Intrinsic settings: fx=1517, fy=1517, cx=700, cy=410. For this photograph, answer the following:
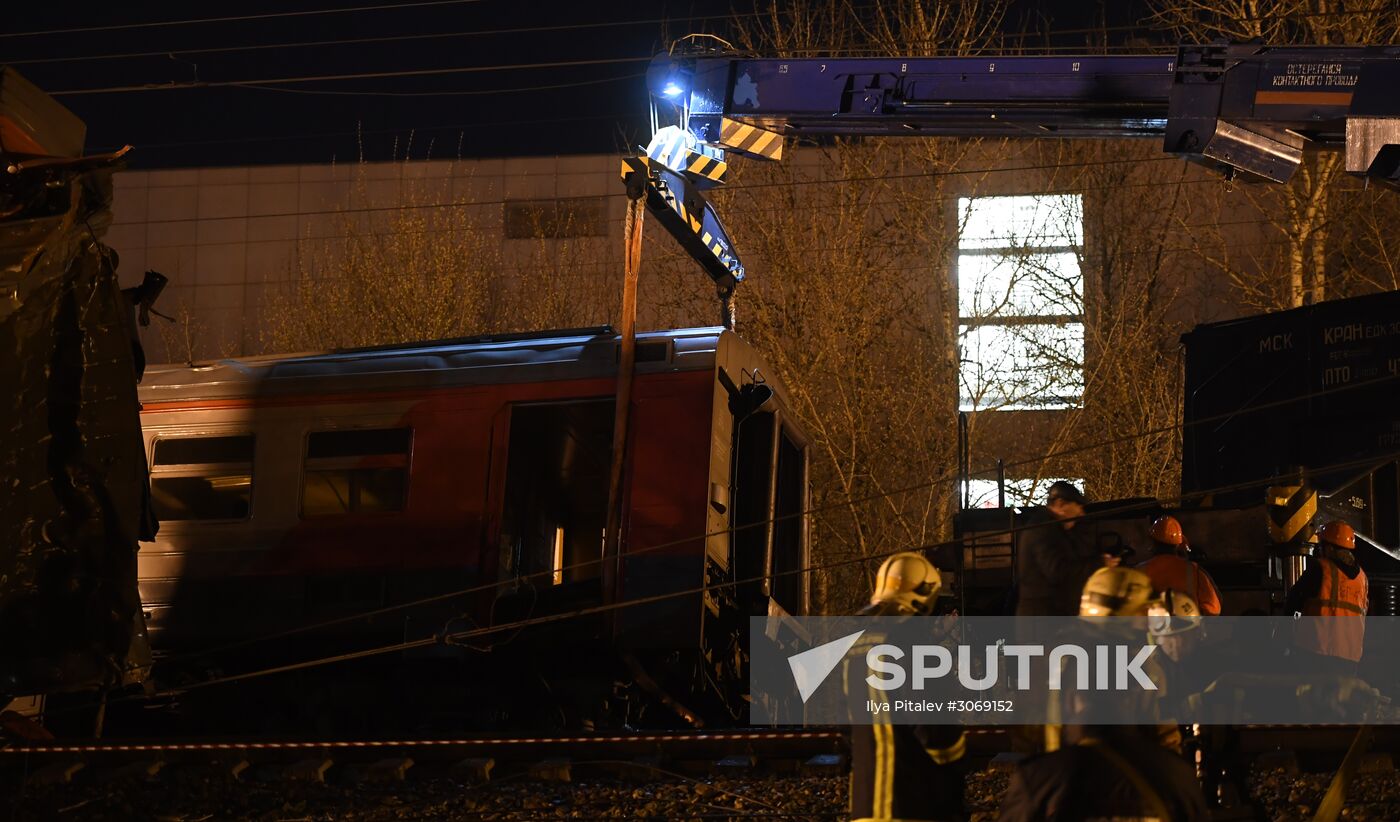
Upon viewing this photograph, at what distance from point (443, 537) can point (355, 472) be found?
36.6 inches

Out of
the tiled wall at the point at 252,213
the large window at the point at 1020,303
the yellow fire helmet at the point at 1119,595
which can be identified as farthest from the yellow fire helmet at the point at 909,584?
the tiled wall at the point at 252,213

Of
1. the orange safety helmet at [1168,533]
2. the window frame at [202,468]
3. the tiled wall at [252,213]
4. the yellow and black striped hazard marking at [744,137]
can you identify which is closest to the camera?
the orange safety helmet at [1168,533]

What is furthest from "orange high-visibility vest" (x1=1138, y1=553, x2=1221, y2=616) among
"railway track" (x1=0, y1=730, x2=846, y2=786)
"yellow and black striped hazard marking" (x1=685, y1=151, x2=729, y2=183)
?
"yellow and black striped hazard marking" (x1=685, y1=151, x2=729, y2=183)

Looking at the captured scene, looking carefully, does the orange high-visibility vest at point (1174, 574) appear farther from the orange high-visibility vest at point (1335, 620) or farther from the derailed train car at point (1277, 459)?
the derailed train car at point (1277, 459)

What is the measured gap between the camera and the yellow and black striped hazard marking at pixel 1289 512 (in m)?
10.8

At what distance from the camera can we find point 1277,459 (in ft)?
44.0

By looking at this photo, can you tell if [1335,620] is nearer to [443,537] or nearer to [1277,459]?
[1277,459]

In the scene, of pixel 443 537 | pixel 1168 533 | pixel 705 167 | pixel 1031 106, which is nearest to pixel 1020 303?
pixel 1031 106

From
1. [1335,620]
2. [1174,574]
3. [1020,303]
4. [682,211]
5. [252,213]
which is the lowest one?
[1335,620]

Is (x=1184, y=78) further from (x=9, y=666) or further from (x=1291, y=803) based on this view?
(x=9, y=666)

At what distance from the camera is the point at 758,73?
39.9 feet

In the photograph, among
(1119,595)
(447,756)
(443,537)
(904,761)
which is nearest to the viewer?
(1119,595)

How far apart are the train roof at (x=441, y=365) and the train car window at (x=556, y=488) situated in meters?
0.35

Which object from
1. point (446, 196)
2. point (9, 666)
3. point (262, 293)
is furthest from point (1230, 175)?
point (262, 293)
